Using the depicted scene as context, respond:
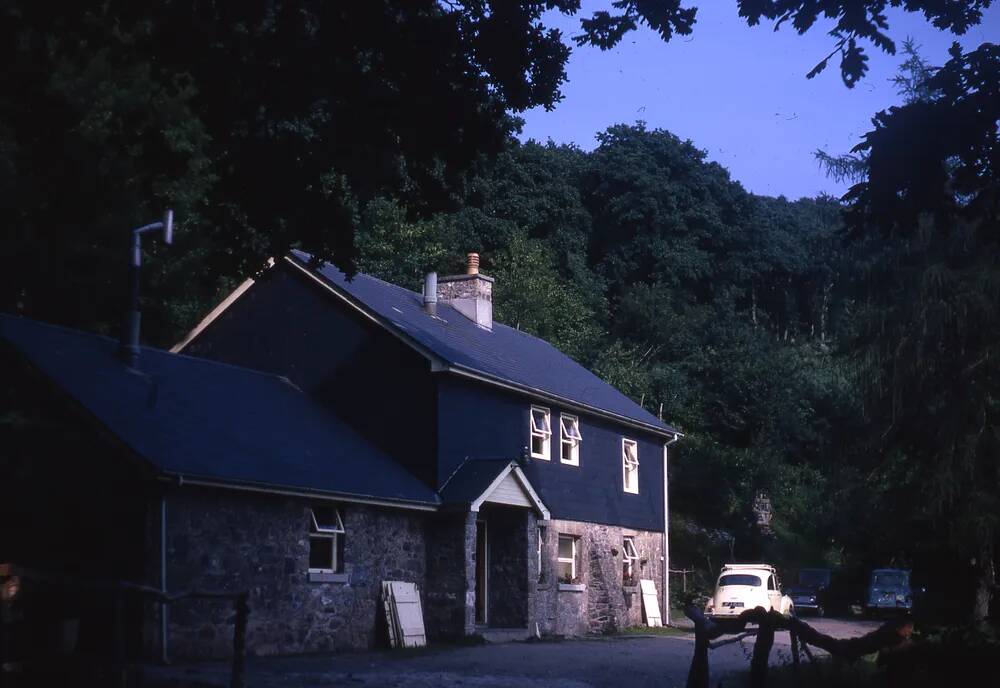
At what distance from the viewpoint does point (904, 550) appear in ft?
130

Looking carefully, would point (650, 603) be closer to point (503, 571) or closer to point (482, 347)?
point (503, 571)

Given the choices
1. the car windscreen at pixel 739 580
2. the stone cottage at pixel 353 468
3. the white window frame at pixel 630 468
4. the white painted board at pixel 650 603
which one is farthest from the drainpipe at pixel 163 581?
the car windscreen at pixel 739 580

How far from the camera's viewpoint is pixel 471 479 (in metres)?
27.7

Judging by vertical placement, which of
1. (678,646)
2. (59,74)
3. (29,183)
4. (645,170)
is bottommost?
(678,646)

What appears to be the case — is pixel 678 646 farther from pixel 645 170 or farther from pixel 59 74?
pixel 645 170

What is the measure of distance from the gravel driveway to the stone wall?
87 cm

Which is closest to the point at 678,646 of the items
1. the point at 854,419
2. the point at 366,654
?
the point at 366,654

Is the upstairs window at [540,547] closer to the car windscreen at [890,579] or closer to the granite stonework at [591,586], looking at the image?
the granite stonework at [591,586]

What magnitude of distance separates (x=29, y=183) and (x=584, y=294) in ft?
113

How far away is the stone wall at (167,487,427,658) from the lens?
Result: 20.6m

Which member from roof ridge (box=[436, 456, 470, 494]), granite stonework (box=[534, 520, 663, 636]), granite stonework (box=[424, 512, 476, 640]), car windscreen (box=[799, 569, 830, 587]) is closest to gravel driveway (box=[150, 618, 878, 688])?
granite stonework (box=[424, 512, 476, 640])

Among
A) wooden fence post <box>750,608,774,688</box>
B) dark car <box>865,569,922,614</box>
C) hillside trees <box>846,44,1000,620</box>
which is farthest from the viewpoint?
dark car <box>865,569,922,614</box>

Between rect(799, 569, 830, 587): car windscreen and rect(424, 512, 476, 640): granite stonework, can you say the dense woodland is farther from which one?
rect(424, 512, 476, 640): granite stonework

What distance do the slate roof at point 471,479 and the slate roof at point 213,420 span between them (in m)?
0.46
